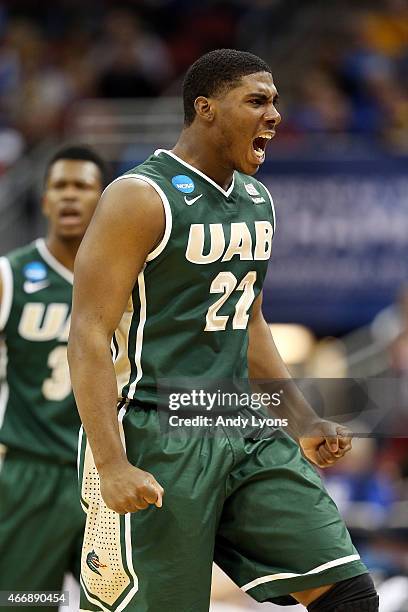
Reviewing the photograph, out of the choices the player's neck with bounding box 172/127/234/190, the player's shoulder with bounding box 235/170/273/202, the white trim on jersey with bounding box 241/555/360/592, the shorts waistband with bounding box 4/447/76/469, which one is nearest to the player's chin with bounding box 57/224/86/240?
the shorts waistband with bounding box 4/447/76/469

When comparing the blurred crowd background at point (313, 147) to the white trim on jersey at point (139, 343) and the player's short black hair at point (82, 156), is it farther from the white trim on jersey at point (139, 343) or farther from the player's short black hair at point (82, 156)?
the white trim on jersey at point (139, 343)

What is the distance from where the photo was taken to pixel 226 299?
14.3 feet

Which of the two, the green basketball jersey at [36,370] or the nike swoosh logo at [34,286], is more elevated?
the nike swoosh logo at [34,286]

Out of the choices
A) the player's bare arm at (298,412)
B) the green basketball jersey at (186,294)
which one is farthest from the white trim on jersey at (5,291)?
the green basketball jersey at (186,294)

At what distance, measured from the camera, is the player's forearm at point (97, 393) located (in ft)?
13.2

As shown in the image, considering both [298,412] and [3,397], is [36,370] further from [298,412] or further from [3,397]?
[298,412]

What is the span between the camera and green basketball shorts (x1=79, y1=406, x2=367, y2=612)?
164 inches

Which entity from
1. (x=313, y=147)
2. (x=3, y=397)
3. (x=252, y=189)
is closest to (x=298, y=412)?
(x=252, y=189)

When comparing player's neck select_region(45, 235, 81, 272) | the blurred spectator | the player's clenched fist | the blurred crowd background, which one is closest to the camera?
the player's clenched fist

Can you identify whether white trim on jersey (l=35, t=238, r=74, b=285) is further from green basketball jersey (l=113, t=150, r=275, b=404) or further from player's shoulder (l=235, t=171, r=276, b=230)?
green basketball jersey (l=113, t=150, r=275, b=404)

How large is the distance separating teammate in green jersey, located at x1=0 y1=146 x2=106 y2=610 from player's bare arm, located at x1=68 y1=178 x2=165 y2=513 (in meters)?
1.90

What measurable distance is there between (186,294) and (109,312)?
306 millimetres

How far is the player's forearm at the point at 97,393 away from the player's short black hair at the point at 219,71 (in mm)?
908

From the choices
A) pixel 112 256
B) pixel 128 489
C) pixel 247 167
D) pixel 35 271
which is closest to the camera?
pixel 128 489
